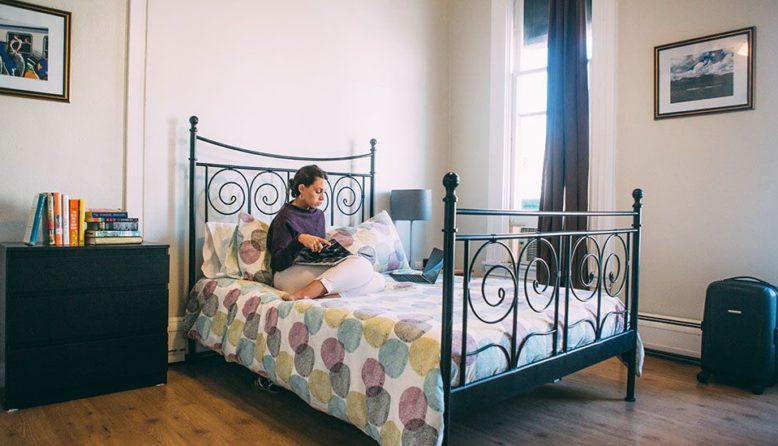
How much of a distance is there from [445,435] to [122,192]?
216 cm

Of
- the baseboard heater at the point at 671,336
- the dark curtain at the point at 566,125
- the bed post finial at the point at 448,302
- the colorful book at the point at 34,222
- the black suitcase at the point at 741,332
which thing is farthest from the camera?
the dark curtain at the point at 566,125

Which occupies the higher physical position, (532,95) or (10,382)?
(532,95)

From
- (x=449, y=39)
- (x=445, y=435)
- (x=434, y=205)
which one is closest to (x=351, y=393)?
(x=445, y=435)

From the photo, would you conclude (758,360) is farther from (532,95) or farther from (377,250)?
(532,95)

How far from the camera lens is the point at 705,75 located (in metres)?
3.20

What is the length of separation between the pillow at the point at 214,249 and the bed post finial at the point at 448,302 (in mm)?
1645

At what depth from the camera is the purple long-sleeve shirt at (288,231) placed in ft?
8.56

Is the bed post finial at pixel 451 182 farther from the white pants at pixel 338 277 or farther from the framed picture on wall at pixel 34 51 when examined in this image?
the framed picture on wall at pixel 34 51

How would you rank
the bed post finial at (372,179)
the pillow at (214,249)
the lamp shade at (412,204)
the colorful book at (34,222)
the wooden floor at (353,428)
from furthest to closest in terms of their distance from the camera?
the bed post finial at (372,179)
the lamp shade at (412,204)
the pillow at (214,249)
the colorful book at (34,222)
the wooden floor at (353,428)

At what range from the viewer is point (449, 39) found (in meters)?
4.57

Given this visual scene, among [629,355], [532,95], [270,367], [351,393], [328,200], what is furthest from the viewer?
[532,95]

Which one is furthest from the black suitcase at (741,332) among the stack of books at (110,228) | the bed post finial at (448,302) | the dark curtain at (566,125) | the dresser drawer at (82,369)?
the stack of books at (110,228)

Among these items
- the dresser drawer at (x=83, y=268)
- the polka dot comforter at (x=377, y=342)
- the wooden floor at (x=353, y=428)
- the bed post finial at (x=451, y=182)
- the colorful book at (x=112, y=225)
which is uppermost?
the bed post finial at (x=451, y=182)

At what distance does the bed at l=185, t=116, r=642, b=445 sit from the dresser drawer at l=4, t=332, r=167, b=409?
0.28m
